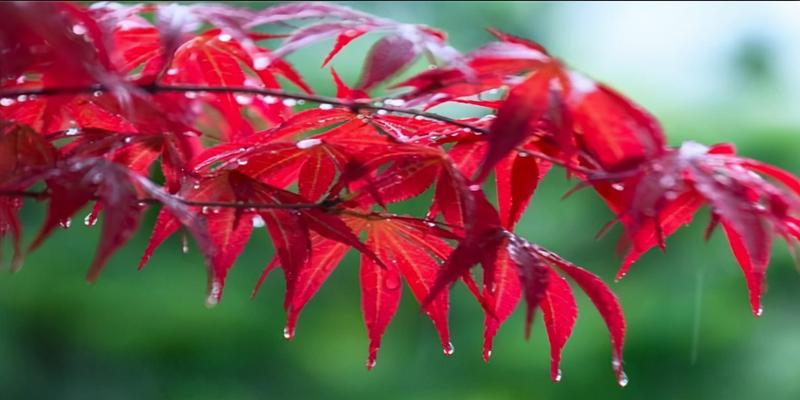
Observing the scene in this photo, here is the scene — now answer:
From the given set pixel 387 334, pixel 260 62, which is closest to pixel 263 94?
pixel 260 62

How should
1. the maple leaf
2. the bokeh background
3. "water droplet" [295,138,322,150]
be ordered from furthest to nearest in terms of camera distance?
the bokeh background
"water droplet" [295,138,322,150]
the maple leaf

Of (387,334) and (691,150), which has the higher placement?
(691,150)

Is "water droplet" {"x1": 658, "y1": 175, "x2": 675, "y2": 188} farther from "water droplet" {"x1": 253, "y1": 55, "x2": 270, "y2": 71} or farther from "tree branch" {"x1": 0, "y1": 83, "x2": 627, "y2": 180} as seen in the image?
"water droplet" {"x1": 253, "y1": 55, "x2": 270, "y2": 71}

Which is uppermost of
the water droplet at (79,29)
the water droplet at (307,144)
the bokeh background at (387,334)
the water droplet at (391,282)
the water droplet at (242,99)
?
the water droplet at (79,29)

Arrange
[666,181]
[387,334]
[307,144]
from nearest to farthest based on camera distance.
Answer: [666,181]
[307,144]
[387,334]

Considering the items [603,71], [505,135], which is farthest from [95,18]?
[603,71]

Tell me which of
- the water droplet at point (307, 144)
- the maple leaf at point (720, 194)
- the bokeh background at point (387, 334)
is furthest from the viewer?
the bokeh background at point (387, 334)

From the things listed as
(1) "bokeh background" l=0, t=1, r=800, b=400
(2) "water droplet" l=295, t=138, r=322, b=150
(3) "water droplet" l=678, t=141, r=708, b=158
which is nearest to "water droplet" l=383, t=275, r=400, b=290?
(2) "water droplet" l=295, t=138, r=322, b=150

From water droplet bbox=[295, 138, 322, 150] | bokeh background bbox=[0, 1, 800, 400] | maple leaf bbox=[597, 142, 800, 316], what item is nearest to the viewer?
maple leaf bbox=[597, 142, 800, 316]

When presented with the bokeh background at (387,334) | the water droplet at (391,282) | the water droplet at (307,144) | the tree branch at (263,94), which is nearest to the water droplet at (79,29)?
the tree branch at (263,94)

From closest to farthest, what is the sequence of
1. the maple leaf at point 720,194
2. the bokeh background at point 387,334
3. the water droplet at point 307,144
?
the maple leaf at point 720,194
the water droplet at point 307,144
the bokeh background at point 387,334

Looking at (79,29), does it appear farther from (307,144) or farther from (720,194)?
(720,194)

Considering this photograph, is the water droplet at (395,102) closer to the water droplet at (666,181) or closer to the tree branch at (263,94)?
the tree branch at (263,94)
